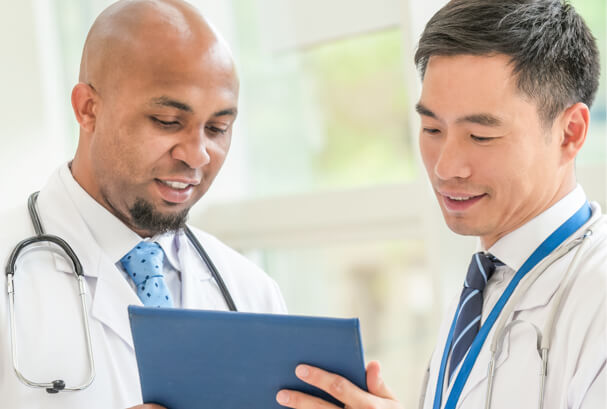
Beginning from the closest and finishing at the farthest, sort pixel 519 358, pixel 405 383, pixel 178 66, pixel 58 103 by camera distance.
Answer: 1. pixel 519 358
2. pixel 178 66
3. pixel 405 383
4. pixel 58 103

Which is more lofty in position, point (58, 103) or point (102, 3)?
point (102, 3)

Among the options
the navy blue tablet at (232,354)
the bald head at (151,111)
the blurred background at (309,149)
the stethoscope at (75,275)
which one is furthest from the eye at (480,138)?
the blurred background at (309,149)

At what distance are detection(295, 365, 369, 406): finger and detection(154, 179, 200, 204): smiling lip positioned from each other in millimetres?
550

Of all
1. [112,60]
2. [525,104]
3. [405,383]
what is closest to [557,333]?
[525,104]

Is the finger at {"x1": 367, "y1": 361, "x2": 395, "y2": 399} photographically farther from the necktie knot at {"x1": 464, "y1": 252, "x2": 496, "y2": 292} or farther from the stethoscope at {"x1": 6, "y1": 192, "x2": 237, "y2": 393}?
the stethoscope at {"x1": 6, "y1": 192, "x2": 237, "y2": 393}

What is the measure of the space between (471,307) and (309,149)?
181cm

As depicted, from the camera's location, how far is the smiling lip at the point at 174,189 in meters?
1.49

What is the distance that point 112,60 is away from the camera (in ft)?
4.83

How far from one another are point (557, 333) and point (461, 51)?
19.5 inches

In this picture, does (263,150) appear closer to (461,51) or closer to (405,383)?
(405,383)

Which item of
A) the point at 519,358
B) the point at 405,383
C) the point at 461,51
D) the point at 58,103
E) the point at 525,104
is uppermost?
the point at 58,103

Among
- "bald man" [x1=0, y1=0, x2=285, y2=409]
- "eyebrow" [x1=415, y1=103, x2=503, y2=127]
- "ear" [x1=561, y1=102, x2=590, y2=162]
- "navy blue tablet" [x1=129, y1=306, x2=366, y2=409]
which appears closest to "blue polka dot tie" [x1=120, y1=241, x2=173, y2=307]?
"bald man" [x1=0, y1=0, x2=285, y2=409]

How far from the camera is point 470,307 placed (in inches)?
50.2

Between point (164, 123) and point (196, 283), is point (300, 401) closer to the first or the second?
point (196, 283)
